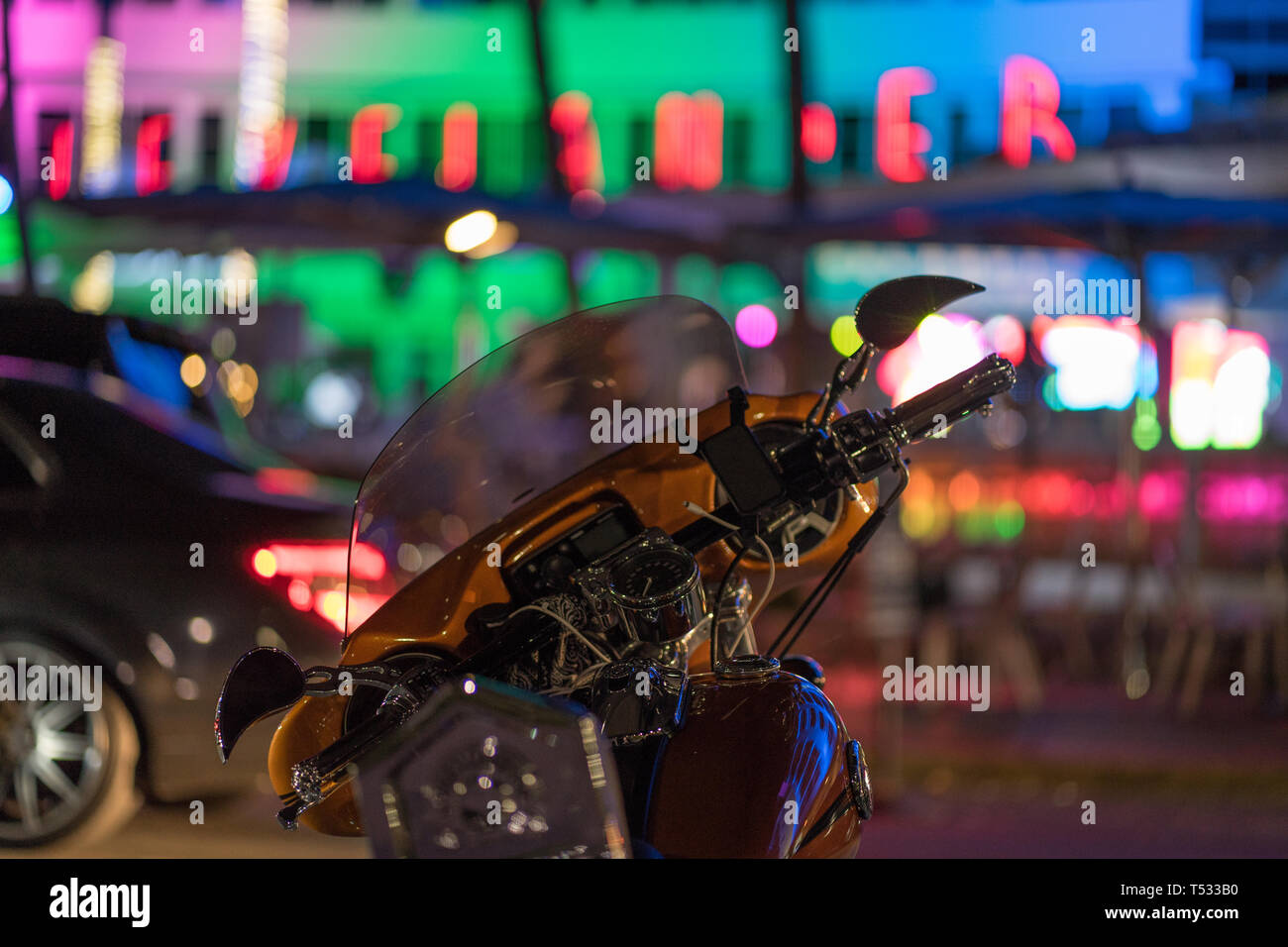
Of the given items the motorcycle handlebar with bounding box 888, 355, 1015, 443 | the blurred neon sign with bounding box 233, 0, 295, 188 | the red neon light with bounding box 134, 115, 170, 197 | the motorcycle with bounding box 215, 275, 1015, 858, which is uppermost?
the blurred neon sign with bounding box 233, 0, 295, 188

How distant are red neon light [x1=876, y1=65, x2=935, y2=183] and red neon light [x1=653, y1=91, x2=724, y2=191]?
1.17 m

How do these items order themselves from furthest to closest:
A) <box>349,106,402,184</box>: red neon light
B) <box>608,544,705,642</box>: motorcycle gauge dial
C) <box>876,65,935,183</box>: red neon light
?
<box>349,106,402,184</box>: red neon light
<box>876,65,935,183</box>: red neon light
<box>608,544,705,642</box>: motorcycle gauge dial

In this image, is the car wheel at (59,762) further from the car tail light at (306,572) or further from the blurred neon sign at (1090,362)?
the blurred neon sign at (1090,362)

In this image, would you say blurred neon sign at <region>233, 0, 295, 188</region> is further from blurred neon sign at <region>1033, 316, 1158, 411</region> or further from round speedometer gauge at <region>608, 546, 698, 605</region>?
round speedometer gauge at <region>608, 546, 698, 605</region>

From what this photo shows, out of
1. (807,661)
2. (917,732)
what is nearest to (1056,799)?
(917,732)

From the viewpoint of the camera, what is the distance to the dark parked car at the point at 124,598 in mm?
4047

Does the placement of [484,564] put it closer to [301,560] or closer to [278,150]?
[301,560]

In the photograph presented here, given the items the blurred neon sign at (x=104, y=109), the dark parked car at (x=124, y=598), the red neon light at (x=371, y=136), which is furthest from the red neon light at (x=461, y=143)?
the dark parked car at (x=124, y=598)

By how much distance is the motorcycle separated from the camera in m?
1.17

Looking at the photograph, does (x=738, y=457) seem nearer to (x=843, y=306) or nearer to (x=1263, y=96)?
(x=1263, y=96)

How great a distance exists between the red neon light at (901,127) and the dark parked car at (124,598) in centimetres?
637

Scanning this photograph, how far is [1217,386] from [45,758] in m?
9.26

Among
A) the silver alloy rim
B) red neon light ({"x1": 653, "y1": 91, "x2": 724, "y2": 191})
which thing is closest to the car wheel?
the silver alloy rim

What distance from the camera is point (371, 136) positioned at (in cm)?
1109
